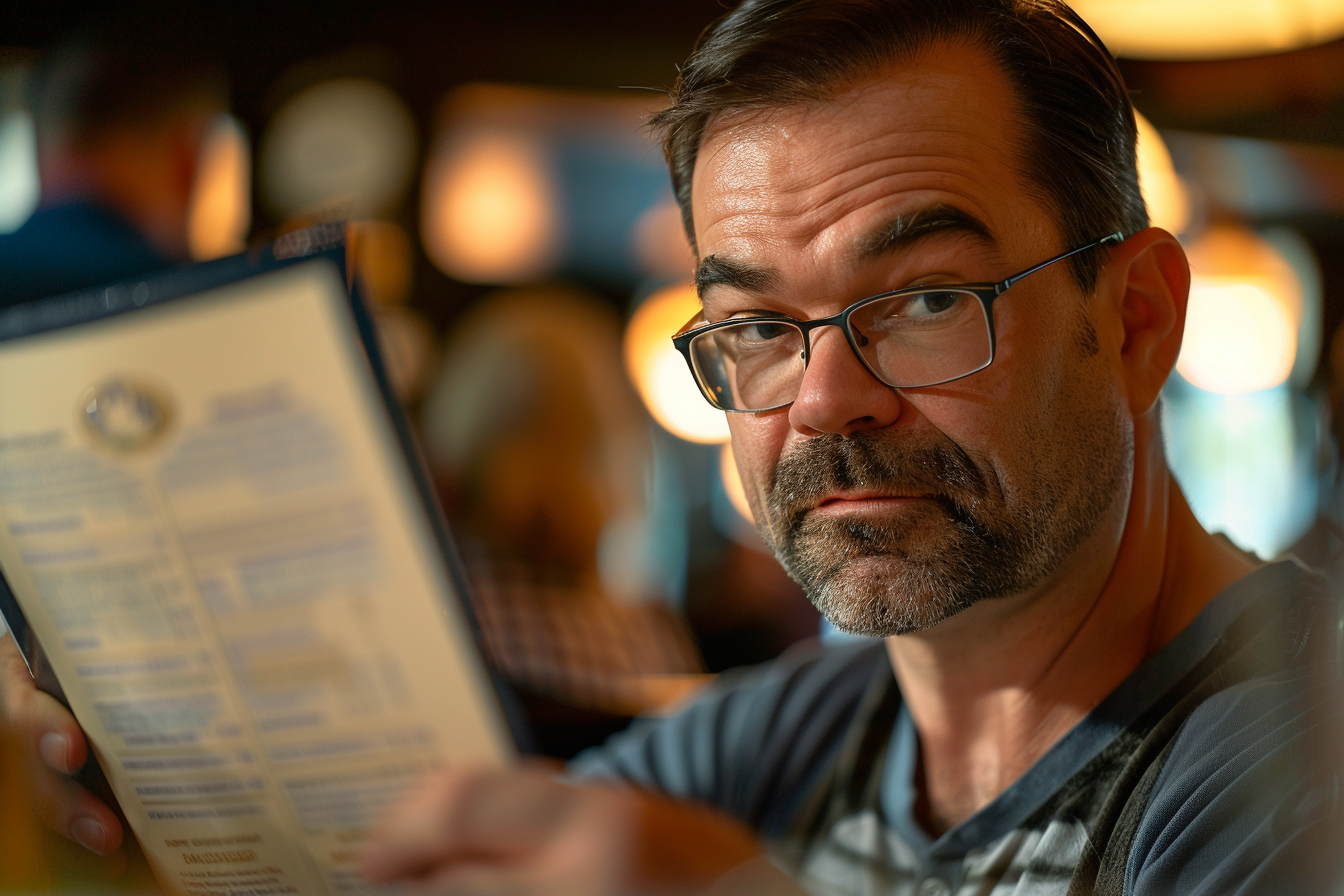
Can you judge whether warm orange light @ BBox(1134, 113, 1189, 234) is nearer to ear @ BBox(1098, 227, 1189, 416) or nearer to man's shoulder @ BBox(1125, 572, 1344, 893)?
ear @ BBox(1098, 227, 1189, 416)

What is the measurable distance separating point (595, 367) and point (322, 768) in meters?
3.12

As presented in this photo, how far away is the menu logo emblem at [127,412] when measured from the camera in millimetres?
485

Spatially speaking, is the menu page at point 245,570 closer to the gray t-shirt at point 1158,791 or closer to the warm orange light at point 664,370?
the gray t-shirt at point 1158,791

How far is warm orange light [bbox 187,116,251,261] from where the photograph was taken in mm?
1073

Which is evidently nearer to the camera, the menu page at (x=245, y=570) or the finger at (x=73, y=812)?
the menu page at (x=245, y=570)

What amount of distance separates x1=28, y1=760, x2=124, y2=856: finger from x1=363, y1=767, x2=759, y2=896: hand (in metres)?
0.29

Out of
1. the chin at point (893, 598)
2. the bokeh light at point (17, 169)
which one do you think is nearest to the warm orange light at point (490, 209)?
the bokeh light at point (17, 169)

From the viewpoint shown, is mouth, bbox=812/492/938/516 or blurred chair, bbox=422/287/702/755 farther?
blurred chair, bbox=422/287/702/755

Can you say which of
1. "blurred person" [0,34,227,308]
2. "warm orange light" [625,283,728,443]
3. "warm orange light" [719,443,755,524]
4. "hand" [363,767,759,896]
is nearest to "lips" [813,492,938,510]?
"hand" [363,767,759,896]

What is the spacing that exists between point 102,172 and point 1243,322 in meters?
1.08

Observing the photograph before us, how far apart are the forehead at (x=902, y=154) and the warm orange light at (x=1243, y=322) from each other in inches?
5.8

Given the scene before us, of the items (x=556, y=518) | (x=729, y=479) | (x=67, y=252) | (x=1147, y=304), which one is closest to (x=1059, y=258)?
(x=1147, y=304)

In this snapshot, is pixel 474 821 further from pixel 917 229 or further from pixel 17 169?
pixel 17 169

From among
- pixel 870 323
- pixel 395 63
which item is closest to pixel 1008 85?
pixel 870 323
